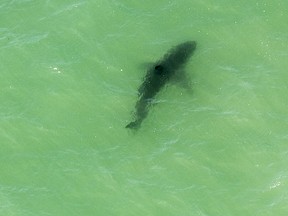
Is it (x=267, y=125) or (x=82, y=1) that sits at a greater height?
(x=82, y=1)

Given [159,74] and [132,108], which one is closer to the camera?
[132,108]

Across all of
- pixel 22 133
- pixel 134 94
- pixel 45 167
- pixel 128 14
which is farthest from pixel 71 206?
pixel 128 14

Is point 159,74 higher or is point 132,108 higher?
point 159,74

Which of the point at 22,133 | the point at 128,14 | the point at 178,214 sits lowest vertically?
the point at 178,214

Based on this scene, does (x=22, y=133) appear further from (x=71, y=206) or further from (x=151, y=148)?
(x=151, y=148)

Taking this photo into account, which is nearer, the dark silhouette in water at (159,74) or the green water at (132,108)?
the green water at (132,108)
